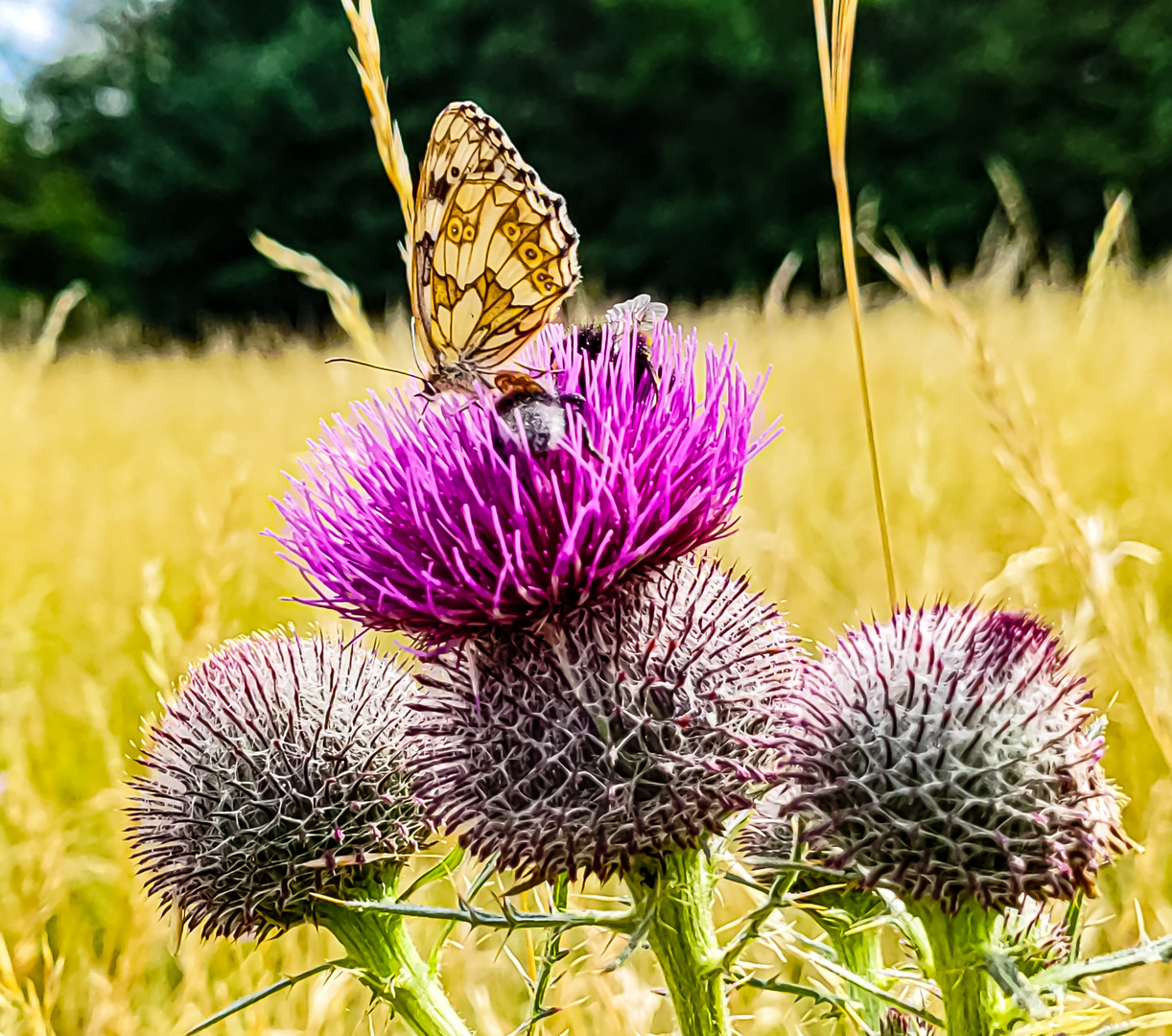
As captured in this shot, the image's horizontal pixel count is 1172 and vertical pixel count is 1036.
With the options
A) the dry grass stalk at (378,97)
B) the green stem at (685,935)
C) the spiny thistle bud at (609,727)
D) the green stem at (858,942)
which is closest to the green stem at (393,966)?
the spiny thistle bud at (609,727)

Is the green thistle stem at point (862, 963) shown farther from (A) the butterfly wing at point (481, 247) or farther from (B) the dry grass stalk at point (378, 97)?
(B) the dry grass stalk at point (378, 97)

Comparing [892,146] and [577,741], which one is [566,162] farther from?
[577,741]

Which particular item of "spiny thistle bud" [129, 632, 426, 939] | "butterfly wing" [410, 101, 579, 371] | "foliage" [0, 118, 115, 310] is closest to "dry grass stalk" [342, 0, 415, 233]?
"butterfly wing" [410, 101, 579, 371]

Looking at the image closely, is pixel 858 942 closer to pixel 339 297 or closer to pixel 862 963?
pixel 862 963

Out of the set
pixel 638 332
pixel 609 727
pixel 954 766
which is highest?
pixel 638 332

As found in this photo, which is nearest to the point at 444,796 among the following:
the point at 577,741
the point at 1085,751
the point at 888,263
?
the point at 577,741

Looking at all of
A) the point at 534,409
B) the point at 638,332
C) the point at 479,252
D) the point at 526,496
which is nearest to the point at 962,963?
the point at 526,496

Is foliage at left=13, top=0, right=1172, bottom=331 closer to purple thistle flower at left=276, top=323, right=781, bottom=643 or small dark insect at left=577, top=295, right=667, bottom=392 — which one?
small dark insect at left=577, top=295, right=667, bottom=392
